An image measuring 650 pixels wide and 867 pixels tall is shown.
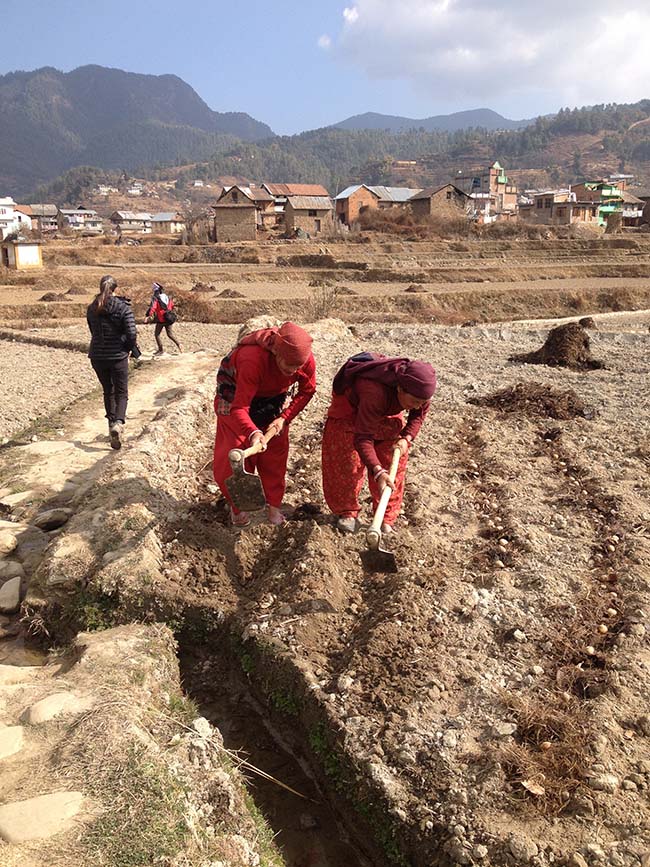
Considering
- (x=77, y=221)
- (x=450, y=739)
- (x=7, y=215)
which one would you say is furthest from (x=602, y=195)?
(x=450, y=739)

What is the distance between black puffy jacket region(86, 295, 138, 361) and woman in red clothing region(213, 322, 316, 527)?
2328 millimetres

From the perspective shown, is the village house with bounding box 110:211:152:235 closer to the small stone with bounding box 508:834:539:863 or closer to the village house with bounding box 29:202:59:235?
the village house with bounding box 29:202:59:235

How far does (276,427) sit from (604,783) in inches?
100

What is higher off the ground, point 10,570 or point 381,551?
point 381,551

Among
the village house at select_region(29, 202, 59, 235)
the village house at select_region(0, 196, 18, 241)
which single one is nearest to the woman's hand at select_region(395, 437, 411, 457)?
the village house at select_region(0, 196, 18, 241)

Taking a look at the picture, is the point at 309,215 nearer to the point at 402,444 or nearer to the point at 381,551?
the point at 402,444

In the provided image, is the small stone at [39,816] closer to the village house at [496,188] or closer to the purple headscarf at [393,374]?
the purple headscarf at [393,374]

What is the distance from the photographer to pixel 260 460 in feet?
14.9

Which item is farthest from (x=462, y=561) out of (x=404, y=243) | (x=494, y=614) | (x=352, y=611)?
(x=404, y=243)

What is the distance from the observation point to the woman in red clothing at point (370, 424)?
402cm

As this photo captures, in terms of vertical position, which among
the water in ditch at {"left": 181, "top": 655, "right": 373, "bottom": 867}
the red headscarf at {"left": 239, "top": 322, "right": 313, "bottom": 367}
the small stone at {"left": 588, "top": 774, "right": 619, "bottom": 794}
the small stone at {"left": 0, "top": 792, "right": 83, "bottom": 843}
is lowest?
the water in ditch at {"left": 181, "top": 655, "right": 373, "bottom": 867}

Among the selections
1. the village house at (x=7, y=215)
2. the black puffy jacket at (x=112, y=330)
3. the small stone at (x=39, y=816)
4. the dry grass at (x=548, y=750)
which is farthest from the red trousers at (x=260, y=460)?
the village house at (x=7, y=215)

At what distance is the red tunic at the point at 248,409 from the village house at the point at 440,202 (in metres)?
53.6

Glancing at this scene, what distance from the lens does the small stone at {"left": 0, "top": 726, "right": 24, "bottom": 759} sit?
8.73ft
